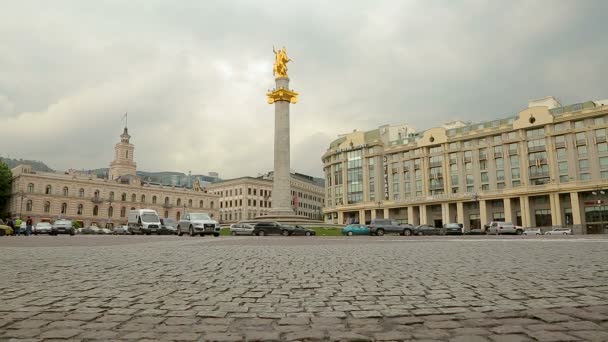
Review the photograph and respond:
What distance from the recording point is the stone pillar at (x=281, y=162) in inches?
1976

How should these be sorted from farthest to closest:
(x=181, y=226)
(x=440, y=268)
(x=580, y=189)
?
(x=580, y=189), (x=181, y=226), (x=440, y=268)

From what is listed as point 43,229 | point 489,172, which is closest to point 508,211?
point 489,172

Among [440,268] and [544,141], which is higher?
[544,141]

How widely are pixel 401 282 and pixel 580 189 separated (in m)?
68.3

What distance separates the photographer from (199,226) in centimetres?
3584

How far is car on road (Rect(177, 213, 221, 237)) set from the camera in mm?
35719

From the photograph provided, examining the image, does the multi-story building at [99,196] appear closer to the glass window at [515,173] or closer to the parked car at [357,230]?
the parked car at [357,230]

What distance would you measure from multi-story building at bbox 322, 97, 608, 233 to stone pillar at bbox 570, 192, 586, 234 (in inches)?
4.9

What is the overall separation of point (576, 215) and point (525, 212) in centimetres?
703

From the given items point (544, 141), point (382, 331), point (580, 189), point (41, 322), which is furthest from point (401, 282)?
point (544, 141)

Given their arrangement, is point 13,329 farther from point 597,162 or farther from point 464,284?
point 597,162

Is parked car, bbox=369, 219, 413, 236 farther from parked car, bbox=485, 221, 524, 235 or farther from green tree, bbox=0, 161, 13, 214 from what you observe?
green tree, bbox=0, 161, 13, 214

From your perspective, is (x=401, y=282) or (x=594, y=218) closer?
(x=401, y=282)

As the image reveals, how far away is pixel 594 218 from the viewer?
62812 millimetres
